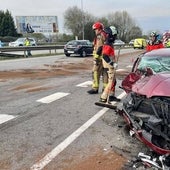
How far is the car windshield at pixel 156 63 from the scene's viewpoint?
323 inches

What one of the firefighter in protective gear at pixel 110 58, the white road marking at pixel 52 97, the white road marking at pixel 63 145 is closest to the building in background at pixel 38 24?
the white road marking at pixel 52 97

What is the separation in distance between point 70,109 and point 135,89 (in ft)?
9.80

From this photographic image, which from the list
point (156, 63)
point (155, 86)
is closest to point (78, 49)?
point (156, 63)

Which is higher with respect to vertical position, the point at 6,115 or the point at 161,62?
the point at 161,62

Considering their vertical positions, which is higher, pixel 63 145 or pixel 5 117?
pixel 63 145

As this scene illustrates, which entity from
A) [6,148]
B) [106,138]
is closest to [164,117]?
[106,138]

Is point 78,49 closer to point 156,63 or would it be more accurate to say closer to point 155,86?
point 156,63

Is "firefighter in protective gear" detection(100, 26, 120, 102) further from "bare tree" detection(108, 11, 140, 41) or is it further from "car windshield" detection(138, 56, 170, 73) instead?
"bare tree" detection(108, 11, 140, 41)

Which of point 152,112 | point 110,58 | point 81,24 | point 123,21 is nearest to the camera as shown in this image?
point 152,112

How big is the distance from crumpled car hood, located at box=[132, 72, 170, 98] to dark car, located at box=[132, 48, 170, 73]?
82.5 inches

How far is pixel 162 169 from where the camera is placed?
488 centimetres

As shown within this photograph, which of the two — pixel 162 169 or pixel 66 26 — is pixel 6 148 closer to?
pixel 162 169

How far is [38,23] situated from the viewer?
81.9 meters

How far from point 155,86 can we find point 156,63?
295cm
